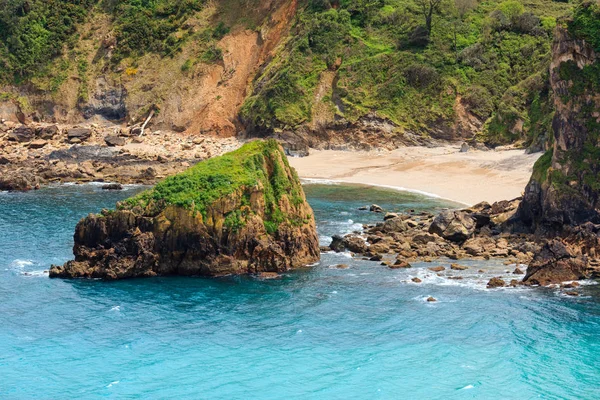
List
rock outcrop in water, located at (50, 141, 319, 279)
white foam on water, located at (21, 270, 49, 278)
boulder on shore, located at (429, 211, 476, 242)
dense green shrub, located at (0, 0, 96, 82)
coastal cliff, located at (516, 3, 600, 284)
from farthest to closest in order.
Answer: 1. dense green shrub, located at (0, 0, 96, 82)
2. boulder on shore, located at (429, 211, 476, 242)
3. coastal cliff, located at (516, 3, 600, 284)
4. white foam on water, located at (21, 270, 49, 278)
5. rock outcrop in water, located at (50, 141, 319, 279)

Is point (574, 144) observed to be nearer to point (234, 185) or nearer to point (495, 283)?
point (495, 283)

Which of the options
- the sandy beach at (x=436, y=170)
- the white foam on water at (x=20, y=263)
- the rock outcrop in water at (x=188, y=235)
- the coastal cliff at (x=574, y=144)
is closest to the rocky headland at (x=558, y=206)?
the coastal cliff at (x=574, y=144)

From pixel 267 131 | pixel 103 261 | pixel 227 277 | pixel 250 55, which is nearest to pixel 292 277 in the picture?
pixel 227 277

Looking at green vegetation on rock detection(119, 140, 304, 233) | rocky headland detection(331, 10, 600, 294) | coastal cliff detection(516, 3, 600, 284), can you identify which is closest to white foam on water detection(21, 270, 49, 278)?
green vegetation on rock detection(119, 140, 304, 233)

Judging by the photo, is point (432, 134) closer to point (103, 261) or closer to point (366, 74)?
point (366, 74)

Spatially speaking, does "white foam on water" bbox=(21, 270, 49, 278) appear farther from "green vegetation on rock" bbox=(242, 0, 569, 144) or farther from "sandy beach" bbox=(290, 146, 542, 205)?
"green vegetation on rock" bbox=(242, 0, 569, 144)

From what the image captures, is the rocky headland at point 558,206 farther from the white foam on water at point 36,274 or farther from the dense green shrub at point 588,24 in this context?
the white foam on water at point 36,274
